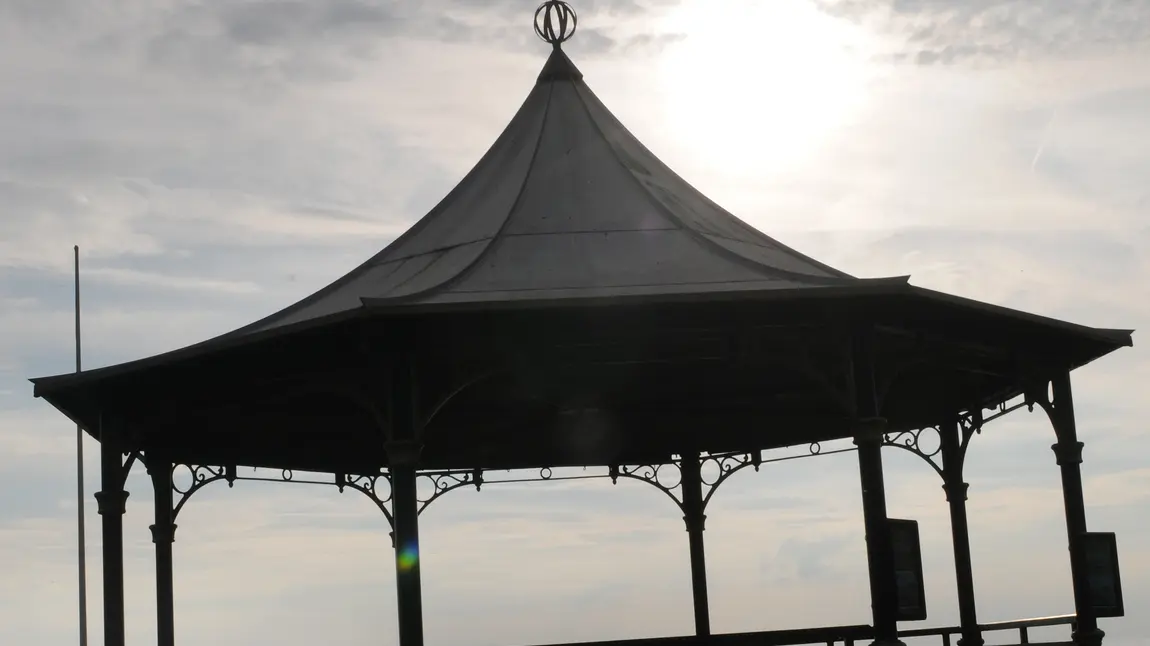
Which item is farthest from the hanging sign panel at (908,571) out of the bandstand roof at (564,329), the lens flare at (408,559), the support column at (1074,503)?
the lens flare at (408,559)

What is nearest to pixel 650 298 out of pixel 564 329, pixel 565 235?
pixel 564 329

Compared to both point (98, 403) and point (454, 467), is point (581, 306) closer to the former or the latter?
point (98, 403)

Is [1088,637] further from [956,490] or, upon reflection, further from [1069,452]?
[956,490]

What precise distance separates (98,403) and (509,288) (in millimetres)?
5756

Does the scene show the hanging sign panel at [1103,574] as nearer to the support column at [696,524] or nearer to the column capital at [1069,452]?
the column capital at [1069,452]

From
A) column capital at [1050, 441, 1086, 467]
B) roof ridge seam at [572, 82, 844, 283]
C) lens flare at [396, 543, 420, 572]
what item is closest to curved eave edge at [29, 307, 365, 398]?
lens flare at [396, 543, 420, 572]

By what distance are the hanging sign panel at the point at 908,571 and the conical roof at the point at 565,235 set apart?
2940mm

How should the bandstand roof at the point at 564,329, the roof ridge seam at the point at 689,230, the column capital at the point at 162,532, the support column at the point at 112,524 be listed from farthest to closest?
1. the column capital at the point at 162,532
2. the support column at the point at 112,524
3. the roof ridge seam at the point at 689,230
4. the bandstand roof at the point at 564,329

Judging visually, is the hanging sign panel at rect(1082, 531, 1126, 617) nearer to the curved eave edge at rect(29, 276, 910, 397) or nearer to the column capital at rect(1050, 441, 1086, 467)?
the column capital at rect(1050, 441, 1086, 467)

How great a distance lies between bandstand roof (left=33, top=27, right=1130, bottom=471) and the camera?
715 inches

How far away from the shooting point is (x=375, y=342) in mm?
17906

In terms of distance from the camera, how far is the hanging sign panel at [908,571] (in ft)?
60.1

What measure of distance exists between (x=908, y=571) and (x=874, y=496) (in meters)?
0.95

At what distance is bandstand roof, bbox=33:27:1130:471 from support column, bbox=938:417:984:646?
0.63 m
